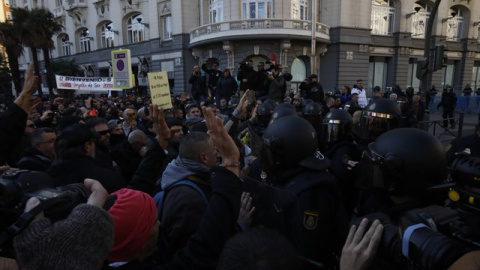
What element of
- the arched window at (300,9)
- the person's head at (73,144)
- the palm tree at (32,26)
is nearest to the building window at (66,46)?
the palm tree at (32,26)

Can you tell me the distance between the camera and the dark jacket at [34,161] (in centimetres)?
287

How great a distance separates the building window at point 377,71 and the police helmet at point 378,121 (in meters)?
22.5

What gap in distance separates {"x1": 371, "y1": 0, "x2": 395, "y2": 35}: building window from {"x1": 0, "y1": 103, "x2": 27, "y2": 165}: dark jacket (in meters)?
24.8

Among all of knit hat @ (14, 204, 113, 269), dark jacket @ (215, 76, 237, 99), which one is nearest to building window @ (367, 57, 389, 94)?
dark jacket @ (215, 76, 237, 99)

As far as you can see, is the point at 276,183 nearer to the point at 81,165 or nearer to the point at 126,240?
the point at 126,240

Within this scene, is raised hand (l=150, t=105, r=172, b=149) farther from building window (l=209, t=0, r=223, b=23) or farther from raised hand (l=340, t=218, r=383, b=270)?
building window (l=209, t=0, r=223, b=23)

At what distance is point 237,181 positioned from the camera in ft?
4.78

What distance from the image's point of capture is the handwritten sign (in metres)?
4.99

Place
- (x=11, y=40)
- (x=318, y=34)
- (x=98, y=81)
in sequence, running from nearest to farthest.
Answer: (x=98, y=81)
(x=318, y=34)
(x=11, y=40)

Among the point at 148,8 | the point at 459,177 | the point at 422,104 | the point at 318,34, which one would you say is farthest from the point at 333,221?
the point at 148,8

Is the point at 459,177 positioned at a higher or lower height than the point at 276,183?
higher

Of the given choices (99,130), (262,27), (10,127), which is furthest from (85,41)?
(10,127)

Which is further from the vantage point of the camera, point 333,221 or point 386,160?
point 333,221

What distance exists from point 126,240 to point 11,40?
2997 cm
